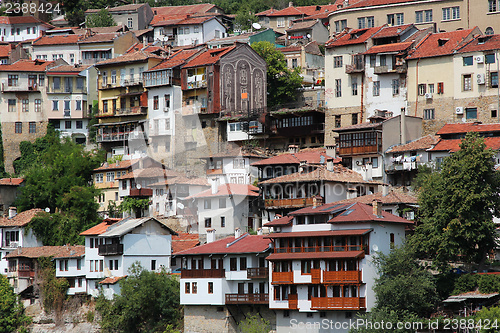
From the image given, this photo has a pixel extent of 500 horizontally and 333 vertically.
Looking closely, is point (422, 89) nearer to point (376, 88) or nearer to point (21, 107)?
point (376, 88)

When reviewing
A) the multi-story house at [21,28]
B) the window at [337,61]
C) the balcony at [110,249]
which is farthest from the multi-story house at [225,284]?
the multi-story house at [21,28]

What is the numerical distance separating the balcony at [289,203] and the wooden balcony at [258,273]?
24.5 feet

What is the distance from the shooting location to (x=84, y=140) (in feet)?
282

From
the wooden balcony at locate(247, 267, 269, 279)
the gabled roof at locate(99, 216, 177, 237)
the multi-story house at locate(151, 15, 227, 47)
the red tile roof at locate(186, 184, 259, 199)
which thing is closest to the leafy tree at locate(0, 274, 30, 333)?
the gabled roof at locate(99, 216, 177, 237)

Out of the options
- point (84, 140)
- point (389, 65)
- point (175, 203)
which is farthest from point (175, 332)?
point (84, 140)

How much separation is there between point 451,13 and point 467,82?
1196 centimetres

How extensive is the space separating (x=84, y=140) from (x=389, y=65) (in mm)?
34461

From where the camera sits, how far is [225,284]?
53.2 metres

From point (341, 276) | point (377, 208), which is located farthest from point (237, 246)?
point (377, 208)

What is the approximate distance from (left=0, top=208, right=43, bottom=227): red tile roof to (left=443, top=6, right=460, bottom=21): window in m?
39.0

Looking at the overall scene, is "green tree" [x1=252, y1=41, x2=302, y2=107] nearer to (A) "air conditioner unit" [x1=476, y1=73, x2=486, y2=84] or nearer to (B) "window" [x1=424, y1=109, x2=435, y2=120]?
(B) "window" [x1=424, y1=109, x2=435, y2=120]

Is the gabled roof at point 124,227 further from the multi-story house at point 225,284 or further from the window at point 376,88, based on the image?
the window at point 376,88

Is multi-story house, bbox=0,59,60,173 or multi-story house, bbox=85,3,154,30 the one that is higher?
multi-story house, bbox=85,3,154,30

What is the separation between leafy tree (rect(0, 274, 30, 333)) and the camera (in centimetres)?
6325
